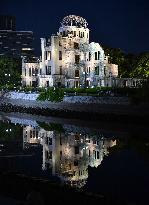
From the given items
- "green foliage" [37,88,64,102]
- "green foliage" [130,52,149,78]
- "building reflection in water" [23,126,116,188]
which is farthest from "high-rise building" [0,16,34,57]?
"building reflection in water" [23,126,116,188]

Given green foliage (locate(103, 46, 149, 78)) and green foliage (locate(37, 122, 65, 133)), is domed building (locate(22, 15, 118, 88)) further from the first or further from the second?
green foliage (locate(37, 122, 65, 133))

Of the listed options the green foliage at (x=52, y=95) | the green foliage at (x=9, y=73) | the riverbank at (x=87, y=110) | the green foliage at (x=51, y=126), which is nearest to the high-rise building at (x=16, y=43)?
the green foliage at (x=9, y=73)

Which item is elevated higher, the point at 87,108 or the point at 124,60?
the point at 124,60

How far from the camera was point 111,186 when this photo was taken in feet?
65.4

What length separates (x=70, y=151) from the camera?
30.9 metres

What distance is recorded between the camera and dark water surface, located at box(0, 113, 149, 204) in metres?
20.3

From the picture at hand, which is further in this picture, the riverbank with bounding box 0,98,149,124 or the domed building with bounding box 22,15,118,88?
the domed building with bounding box 22,15,118,88

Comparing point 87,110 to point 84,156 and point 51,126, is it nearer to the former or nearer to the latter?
point 51,126

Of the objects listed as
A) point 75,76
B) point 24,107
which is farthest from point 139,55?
point 24,107

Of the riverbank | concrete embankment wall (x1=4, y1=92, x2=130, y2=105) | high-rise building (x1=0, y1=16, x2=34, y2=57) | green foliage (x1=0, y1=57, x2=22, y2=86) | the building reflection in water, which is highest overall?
high-rise building (x1=0, y1=16, x2=34, y2=57)

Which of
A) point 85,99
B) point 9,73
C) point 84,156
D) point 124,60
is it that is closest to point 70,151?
point 84,156

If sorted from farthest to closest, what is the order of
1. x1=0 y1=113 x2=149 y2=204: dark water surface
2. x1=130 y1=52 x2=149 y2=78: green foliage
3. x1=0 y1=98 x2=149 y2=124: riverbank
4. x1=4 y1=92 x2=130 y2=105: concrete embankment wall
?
x1=130 y1=52 x2=149 y2=78: green foliage, x1=4 y1=92 x2=130 y2=105: concrete embankment wall, x1=0 y1=98 x2=149 y2=124: riverbank, x1=0 y1=113 x2=149 y2=204: dark water surface

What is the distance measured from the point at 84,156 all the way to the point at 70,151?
2105 mm

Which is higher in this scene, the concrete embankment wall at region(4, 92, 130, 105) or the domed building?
the domed building
